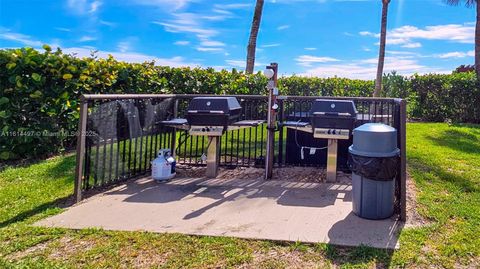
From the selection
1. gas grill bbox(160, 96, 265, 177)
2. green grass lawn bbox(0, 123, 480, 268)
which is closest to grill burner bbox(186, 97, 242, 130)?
gas grill bbox(160, 96, 265, 177)

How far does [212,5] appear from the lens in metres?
9.53

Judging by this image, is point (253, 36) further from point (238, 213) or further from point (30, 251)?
point (30, 251)

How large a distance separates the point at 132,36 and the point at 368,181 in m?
7.54

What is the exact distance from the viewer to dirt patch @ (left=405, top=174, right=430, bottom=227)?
2.99 metres

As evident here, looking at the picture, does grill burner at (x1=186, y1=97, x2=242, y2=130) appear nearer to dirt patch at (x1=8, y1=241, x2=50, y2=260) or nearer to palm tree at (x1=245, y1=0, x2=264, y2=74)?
dirt patch at (x1=8, y1=241, x2=50, y2=260)

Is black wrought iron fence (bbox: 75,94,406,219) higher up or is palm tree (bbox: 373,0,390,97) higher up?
palm tree (bbox: 373,0,390,97)

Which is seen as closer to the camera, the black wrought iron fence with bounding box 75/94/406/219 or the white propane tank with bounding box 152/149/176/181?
the black wrought iron fence with bounding box 75/94/406/219

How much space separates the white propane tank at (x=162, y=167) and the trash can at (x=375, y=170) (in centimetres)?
227

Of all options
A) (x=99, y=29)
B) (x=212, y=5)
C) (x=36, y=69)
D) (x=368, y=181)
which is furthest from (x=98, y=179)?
(x=212, y=5)

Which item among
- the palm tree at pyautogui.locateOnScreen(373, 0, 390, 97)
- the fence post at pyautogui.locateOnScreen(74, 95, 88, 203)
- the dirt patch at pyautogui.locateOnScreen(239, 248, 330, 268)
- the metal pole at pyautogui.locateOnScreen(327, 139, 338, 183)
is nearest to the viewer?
the dirt patch at pyautogui.locateOnScreen(239, 248, 330, 268)

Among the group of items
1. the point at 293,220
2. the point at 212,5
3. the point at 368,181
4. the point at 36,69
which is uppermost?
the point at 212,5

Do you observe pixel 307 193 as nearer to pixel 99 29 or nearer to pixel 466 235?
pixel 466 235

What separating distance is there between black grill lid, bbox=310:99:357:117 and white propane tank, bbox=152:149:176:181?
72.5 inches

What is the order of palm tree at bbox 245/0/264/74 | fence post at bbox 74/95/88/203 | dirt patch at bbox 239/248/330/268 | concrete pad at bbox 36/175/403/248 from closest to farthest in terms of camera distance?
dirt patch at bbox 239/248/330/268 → concrete pad at bbox 36/175/403/248 → fence post at bbox 74/95/88/203 → palm tree at bbox 245/0/264/74
